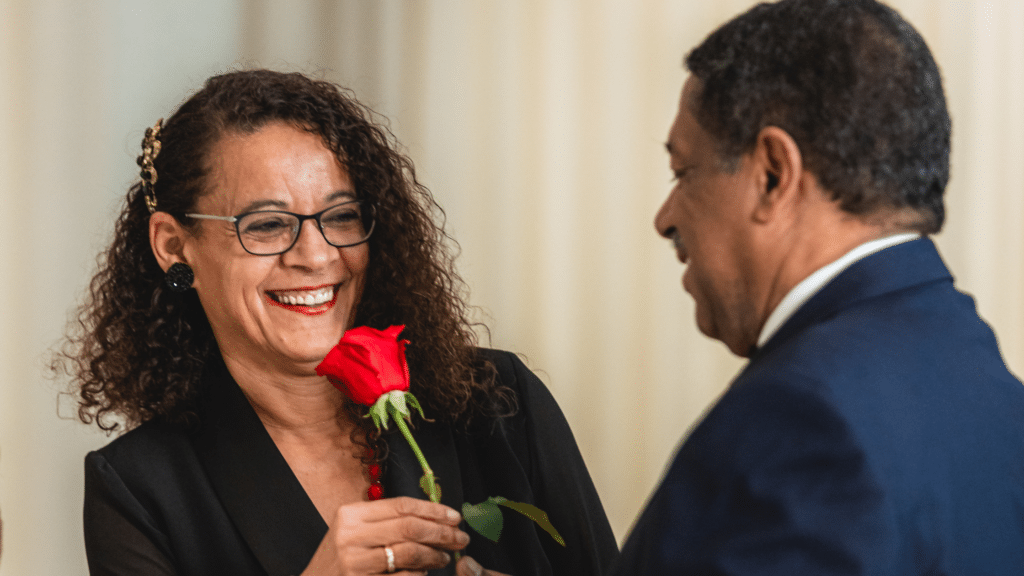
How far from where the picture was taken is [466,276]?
2.47 metres

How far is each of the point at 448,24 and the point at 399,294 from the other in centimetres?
110

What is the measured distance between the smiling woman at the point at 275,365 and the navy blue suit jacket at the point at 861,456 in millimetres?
806

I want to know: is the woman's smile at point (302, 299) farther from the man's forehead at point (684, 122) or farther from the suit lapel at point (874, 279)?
the suit lapel at point (874, 279)

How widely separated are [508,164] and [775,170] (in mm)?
1596

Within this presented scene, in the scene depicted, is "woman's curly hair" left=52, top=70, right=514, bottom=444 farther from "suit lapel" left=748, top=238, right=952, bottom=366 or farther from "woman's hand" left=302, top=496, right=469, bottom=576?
"suit lapel" left=748, top=238, right=952, bottom=366

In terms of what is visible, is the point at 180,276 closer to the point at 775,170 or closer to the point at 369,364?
the point at 369,364

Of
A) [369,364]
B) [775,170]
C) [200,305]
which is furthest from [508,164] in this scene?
[775,170]

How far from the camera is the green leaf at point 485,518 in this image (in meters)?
1.17

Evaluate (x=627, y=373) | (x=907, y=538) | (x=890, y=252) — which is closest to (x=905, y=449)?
(x=907, y=538)

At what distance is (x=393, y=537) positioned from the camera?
1.22 meters

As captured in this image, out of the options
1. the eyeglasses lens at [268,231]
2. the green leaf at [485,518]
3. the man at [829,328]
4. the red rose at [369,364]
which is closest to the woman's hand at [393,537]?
the green leaf at [485,518]

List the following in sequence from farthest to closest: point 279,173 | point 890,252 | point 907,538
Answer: point 279,173 < point 890,252 < point 907,538

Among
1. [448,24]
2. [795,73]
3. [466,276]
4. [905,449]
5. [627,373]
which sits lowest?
[627,373]

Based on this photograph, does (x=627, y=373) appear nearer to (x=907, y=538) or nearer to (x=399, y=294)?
(x=399, y=294)
